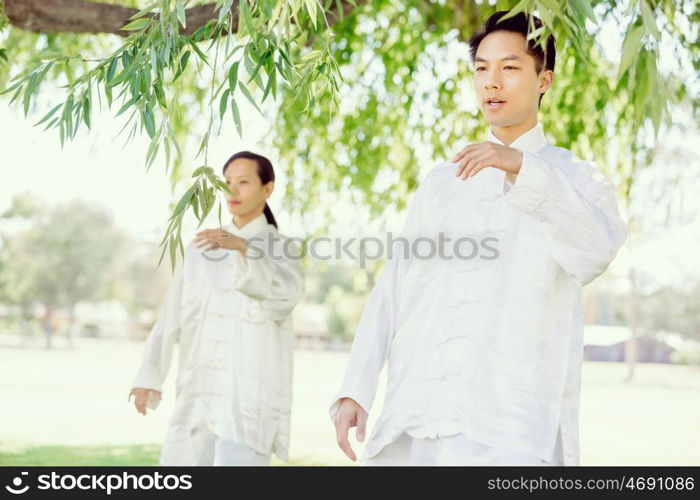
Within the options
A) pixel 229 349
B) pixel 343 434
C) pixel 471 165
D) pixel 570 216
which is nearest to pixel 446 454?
pixel 343 434

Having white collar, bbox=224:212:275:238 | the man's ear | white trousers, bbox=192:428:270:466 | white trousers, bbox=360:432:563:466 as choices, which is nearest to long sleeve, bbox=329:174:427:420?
white trousers, bbox=360:432:563:466

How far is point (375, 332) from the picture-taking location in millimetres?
2482

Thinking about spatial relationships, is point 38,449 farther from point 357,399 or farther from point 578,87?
point 357,399

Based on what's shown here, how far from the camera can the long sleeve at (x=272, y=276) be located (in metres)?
4.14

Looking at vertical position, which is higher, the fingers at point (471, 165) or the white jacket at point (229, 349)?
the fingers at point (471, 165)

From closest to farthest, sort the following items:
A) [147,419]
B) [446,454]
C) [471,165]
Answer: [471,165] < [446,454] < [147,419]

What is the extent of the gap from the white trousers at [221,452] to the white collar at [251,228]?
2.89 feet

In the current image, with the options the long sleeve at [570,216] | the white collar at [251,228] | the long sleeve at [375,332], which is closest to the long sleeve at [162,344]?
the white collar at [251,228]

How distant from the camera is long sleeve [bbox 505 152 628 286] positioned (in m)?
2.11

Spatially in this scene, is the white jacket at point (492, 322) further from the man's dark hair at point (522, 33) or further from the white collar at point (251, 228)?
the white collar at point (251, 228)

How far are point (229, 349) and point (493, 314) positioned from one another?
220 centimetres

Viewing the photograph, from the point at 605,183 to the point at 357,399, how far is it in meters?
0.77

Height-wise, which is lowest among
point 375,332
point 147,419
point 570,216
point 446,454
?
point 147,419

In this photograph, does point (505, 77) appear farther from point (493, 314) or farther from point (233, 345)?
point (233, 345)
